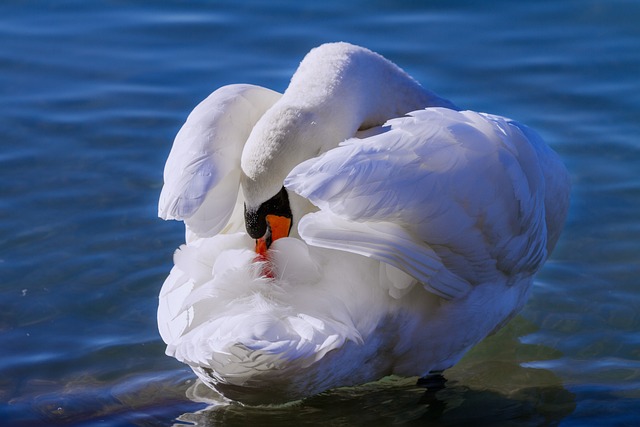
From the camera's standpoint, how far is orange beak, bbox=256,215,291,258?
4.98 meters

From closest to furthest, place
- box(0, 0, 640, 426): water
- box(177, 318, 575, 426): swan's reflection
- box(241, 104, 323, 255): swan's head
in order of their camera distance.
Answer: box(241, 104, 323, 255): swan's head < box(177, 318, 575, 426): swan's reflection < box(0, 0, 640, 426): water

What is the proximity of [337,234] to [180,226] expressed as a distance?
2854 mm

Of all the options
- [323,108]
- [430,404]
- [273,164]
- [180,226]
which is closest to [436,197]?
[273,164]

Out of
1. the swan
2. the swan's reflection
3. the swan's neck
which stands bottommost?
the swan's reflection

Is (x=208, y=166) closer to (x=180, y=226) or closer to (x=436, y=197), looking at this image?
(x=436, y=197)

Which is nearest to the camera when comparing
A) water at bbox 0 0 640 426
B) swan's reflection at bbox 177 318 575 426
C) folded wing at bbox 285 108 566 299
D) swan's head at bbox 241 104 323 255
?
folded wing at bbox 285 108 566 299

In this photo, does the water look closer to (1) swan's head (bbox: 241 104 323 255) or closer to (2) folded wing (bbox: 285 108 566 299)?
(2) folded wing (bbox: 285 108 566 299)

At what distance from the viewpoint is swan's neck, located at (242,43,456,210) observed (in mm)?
4828

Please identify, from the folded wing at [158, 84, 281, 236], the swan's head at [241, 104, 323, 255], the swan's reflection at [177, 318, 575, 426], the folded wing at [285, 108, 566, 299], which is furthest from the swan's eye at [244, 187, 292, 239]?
the swan's reflection at [177, 318, 575, 426]

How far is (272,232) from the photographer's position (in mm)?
4992

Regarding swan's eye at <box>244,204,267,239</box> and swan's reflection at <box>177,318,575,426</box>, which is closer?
swan's eye at <box>244,204,267,239</box>

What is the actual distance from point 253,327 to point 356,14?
540 centimetres

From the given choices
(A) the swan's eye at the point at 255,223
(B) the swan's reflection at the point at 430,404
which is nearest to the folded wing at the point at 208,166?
(A) the swan's eye at the point at 255,223

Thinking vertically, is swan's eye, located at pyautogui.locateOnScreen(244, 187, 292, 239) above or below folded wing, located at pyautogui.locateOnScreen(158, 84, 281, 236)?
below
